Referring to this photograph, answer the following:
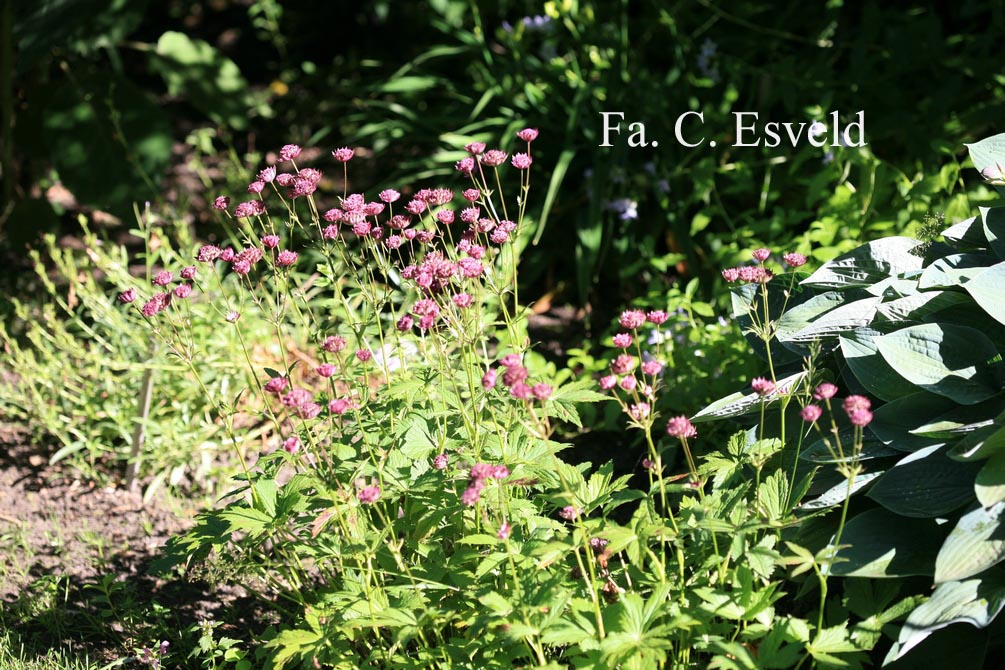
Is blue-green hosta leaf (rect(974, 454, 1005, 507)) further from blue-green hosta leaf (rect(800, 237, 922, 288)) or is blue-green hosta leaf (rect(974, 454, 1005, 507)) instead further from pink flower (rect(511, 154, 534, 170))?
pink flower (rect(511, 154, 534, 170))

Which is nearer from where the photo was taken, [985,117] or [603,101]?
[985,117]

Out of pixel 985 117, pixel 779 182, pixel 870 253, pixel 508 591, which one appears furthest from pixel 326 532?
pixel 985 117

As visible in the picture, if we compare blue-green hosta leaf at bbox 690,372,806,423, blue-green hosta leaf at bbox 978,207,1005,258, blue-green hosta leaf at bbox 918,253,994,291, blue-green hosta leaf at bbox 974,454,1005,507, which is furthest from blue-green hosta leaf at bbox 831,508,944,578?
blue-green hosta leaf at bbox 978,207,1005,258

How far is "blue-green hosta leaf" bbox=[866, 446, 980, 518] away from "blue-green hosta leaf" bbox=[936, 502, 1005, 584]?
65mm

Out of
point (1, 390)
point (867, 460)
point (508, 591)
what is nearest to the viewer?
point (508, 591)

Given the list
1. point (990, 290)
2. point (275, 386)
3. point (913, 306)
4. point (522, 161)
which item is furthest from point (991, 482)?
point (275, 386)

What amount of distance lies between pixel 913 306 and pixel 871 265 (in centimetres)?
23

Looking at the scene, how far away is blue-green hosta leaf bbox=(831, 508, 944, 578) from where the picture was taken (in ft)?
5.49

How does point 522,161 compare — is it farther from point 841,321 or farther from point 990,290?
point 990,290

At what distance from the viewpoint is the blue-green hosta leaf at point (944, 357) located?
1755 millimetres

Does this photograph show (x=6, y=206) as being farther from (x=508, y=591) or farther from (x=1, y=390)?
(x=508, y=591)

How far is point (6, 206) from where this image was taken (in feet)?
13.2

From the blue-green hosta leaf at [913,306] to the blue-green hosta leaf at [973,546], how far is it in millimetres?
423

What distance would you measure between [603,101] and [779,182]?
725mm
